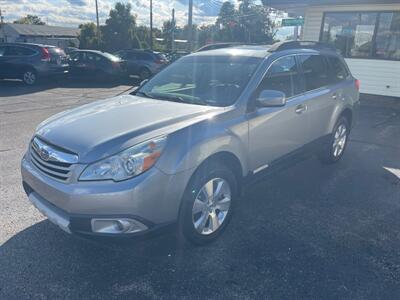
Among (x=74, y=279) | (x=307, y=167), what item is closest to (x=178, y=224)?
(x=74, y=279)

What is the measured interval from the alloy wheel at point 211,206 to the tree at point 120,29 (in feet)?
138

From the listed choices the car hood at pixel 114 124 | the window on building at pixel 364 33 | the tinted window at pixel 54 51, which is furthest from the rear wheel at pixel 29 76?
the car hood at pixel 114 124

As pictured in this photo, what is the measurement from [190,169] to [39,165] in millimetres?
1296

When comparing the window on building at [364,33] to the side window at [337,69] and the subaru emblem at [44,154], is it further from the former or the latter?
the subaru emblem at [44,154]

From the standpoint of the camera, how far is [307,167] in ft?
17.9

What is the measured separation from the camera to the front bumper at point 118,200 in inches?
101

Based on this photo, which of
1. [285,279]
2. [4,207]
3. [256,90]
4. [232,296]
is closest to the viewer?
[232,296]

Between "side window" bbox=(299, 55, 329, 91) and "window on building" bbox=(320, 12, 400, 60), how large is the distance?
7.06 m

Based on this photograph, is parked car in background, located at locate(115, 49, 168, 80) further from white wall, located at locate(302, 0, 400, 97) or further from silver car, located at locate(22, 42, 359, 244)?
silver car, located at locate(22, 42, 359, 244)

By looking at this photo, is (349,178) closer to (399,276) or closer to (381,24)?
(399,276)

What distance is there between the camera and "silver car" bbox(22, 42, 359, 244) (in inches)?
102

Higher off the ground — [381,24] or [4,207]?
[381,24]

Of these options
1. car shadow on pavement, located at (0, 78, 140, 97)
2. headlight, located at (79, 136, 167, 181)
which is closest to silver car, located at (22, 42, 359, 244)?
headlight, located at (79, 136, 167, 181)

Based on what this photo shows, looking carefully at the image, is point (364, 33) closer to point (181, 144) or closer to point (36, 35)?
point (181, 144)
